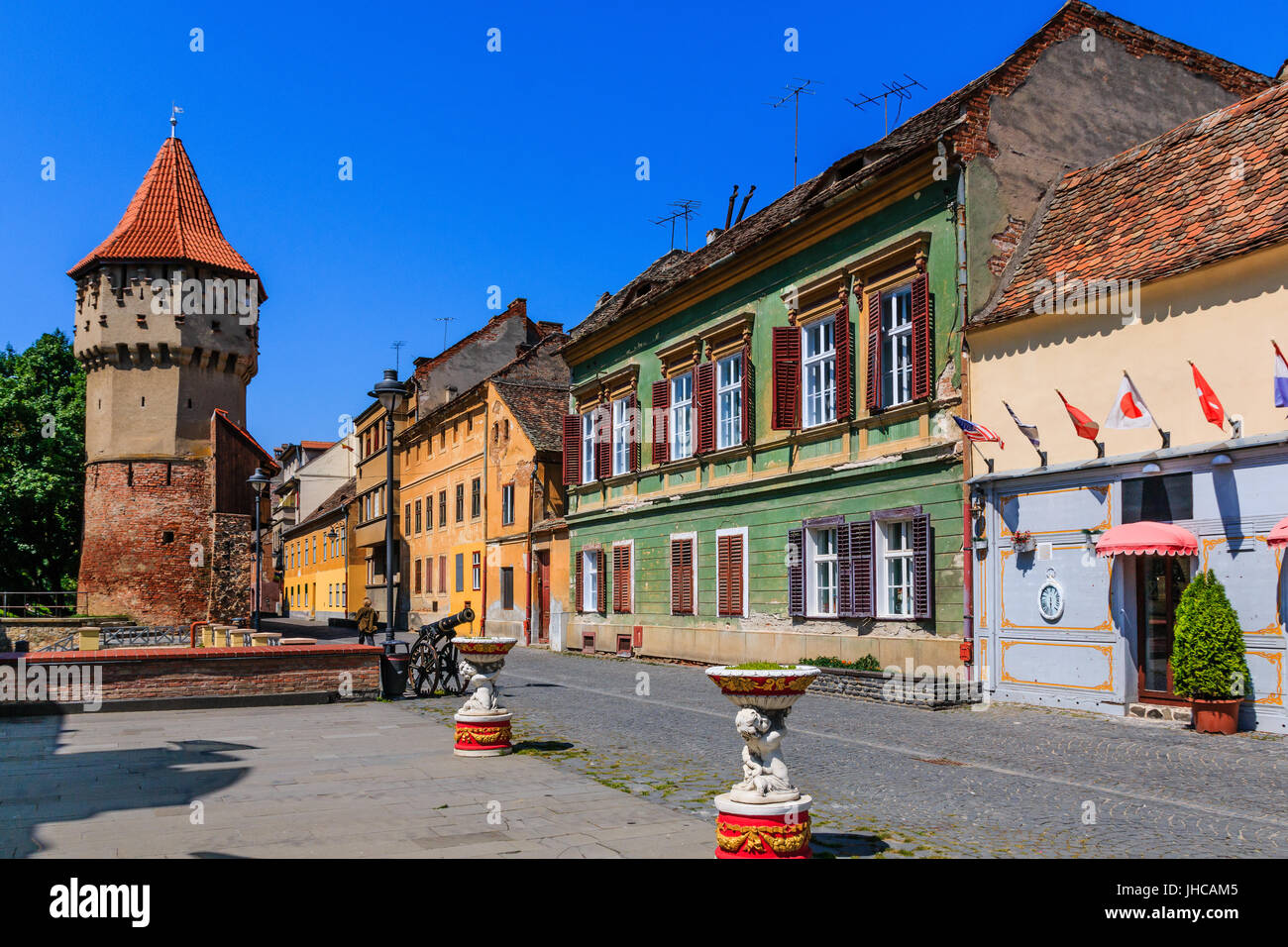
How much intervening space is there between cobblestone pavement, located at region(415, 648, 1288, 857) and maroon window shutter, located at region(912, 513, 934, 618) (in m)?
1.83

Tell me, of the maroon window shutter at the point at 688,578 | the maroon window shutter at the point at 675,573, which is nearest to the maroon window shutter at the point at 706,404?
the maroon window shutter at the point at 688,578

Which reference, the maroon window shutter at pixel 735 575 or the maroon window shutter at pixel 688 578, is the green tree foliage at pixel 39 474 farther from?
the maroon window shutter at pixel 735 575

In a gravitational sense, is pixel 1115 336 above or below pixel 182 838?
above

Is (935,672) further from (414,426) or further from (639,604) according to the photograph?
(414,426)

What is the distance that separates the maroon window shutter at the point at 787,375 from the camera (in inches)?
813

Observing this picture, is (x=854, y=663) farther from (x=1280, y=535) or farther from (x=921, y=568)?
(x=1280, y=535)

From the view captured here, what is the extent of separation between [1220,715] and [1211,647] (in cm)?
80

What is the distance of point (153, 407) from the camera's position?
41125 millimetres

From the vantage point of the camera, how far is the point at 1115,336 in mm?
14398

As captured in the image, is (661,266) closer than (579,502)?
No

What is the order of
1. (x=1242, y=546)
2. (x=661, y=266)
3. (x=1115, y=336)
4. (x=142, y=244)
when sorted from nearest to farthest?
1. (x=1242, y=546)
2. (x=1115, y=336)
3. (x=661, y=266)
4. (x=142, y=244)

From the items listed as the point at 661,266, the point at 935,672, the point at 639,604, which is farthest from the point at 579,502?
the point at 935,672

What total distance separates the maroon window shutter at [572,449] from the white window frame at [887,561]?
533 inches
